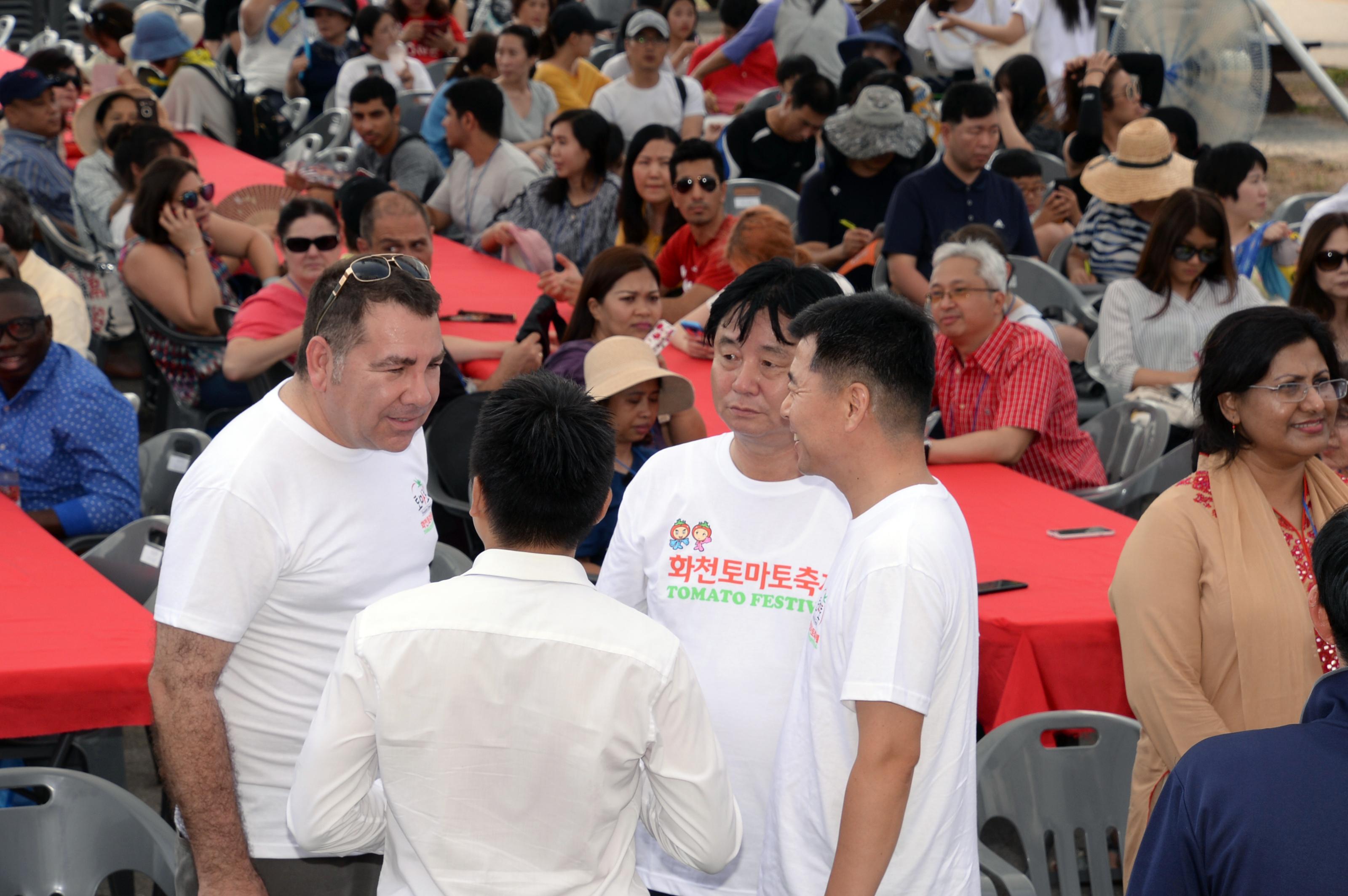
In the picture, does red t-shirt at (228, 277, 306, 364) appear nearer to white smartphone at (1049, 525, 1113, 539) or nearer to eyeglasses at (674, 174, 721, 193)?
eyeglasses at (674, 174, 721, 193)

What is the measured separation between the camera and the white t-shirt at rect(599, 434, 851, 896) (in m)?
1.99

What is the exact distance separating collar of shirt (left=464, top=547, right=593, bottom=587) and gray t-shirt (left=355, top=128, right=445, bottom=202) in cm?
582

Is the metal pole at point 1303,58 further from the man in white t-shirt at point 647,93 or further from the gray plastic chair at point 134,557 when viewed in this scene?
the gray plastic chair at point 134,557

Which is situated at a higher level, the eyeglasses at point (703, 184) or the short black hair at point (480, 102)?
the eyeglasses at point (703, 184)

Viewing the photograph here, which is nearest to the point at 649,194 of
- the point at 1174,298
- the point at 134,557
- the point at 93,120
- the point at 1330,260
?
the point at 1174,298

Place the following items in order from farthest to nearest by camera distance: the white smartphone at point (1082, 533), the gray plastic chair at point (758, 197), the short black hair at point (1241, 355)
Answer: the gray plastic chair at point (758, 197)
the white smartphone at point (1082, 533)
the short black hair at point (1241, 355)

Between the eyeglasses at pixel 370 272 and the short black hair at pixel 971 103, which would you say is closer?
the eyeglasses at pixel 370 272

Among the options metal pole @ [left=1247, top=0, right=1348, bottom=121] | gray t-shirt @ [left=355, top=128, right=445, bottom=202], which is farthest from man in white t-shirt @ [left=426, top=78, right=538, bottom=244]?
metal pole @ [left=1247, top=0, right=1348, bottom=121]

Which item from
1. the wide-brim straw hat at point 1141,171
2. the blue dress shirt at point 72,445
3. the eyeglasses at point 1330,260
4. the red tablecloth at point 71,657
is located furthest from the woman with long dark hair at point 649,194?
the red tablecloth at point 71,657

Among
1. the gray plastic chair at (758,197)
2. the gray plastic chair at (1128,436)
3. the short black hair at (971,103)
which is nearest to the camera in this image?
the gray plastic chair at (1128,436)

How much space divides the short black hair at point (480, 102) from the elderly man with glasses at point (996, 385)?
300cm

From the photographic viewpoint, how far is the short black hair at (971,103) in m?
5.60

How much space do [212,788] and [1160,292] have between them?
410 cm

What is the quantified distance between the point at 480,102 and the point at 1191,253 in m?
3.42
